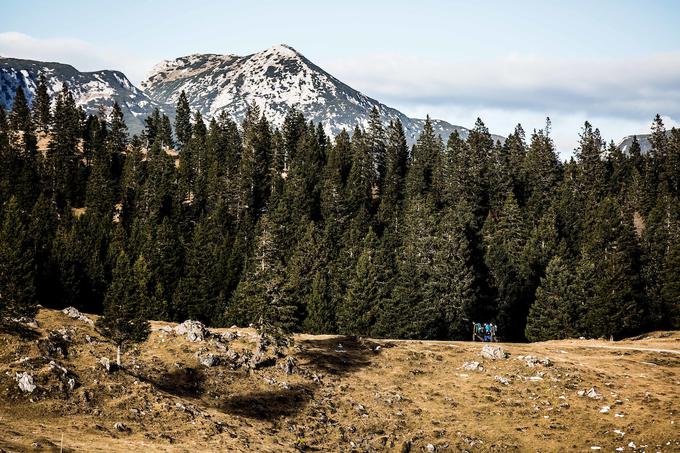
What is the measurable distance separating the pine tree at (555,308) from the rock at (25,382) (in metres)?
59.1

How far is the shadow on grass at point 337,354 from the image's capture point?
167 ft

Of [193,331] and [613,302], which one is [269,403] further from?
[613,302]

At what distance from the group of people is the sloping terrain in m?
8.00

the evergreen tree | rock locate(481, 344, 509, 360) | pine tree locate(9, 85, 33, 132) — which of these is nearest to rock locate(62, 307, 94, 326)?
rock locate(481, 344, 509, 360)

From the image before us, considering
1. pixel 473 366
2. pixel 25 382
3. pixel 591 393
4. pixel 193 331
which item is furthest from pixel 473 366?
pixel 25 382

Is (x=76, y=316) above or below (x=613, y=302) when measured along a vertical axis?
below

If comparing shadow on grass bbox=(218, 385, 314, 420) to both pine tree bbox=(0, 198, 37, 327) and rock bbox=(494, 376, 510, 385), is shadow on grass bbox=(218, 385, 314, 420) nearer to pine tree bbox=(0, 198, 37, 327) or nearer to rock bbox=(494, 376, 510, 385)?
rock bbox=(494, 376, 510, 385)

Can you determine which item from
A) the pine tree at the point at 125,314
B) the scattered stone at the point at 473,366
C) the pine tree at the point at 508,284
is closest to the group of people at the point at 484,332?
the pine tree at the point at 508,284

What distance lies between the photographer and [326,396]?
147ft

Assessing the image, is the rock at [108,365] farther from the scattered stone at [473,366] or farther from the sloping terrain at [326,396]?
the scattered stone at [473,366]

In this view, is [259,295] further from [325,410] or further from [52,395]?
[52,395]

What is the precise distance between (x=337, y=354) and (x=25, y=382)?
3054 centimetres

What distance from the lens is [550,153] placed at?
123 m

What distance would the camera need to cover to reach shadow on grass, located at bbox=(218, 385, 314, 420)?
4003 cm
